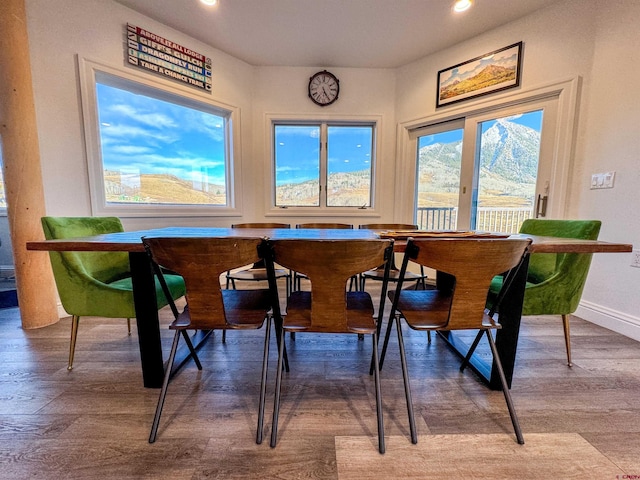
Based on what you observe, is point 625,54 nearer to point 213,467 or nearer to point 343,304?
point 343,304

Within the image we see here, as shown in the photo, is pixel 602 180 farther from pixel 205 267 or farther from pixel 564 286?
pixel 205 267

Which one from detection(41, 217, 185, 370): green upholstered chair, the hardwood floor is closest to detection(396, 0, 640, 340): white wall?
the hardwood floor

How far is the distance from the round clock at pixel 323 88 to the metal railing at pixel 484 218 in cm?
178

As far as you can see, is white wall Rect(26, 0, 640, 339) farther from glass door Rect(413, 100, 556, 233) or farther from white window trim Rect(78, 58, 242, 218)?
glass door Rect(413, 100, 556, 233)

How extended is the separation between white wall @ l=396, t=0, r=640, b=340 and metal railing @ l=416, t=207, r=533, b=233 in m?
0.42

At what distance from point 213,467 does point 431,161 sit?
343 cm

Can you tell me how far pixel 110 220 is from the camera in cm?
186

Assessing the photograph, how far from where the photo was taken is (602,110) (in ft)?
6.86

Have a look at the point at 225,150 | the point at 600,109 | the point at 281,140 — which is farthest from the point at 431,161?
the point at 225,150

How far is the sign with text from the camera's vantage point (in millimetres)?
2451

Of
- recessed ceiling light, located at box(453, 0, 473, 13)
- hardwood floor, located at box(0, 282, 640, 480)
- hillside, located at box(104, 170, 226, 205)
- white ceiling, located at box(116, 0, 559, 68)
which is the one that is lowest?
hardwood floor, located at box(0, 282, 640, 480)

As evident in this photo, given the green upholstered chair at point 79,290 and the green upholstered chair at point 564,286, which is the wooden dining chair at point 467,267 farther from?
the green upholstered chair at point 79,290

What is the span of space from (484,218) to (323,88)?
242cm

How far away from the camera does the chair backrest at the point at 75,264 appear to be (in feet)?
4.61
